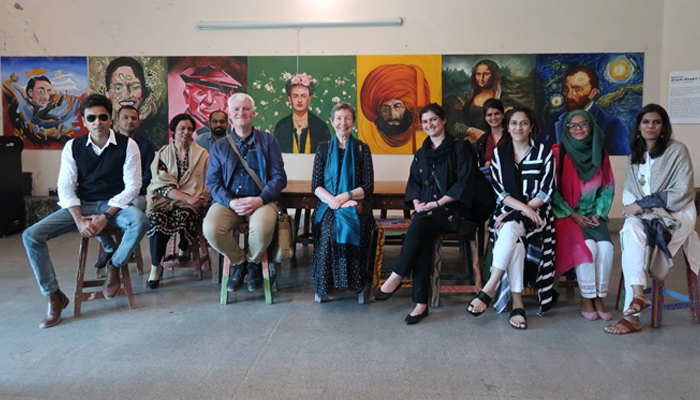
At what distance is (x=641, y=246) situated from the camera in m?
3.16

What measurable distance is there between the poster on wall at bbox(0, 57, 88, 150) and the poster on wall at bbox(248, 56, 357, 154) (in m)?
2.17

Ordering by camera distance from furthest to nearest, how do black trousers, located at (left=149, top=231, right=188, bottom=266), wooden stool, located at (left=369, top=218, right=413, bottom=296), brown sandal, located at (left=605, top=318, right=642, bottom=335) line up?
black trousers, located at (left=149, top=231, right=188, bottom=266) → wooden stool, located at (left=369, top=218, right=413, bottom=296) → brown sandal, located at (left=605, top=318, right=642, bottom=335)

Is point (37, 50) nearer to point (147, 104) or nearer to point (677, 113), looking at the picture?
point (147, 104)

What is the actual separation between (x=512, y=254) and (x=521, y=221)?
23cm

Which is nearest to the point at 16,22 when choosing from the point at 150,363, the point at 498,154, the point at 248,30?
the point at 248,30

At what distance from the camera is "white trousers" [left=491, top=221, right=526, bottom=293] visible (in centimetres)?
324

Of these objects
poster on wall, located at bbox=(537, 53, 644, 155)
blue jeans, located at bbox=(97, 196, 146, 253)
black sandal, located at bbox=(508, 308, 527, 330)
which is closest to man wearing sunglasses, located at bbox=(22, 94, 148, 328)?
blue jeans, located at bbox=(97, 196, 146, 253)

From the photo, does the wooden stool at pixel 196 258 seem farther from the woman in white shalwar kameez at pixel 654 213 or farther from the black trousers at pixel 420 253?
the woman in white shalwar kameez at pixel 654 213

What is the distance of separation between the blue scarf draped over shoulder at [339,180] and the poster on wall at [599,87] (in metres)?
3.17

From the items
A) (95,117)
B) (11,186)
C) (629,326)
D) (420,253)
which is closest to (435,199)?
(420,253)

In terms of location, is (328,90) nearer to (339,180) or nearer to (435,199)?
(339,180)

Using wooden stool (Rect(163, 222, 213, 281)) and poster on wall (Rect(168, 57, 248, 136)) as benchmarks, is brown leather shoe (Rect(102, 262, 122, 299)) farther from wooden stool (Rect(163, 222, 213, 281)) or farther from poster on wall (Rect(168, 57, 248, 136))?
poster on wall (Rect(168, 57, 248, 136))

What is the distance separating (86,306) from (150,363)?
1.22m

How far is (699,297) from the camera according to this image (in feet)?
10.6
